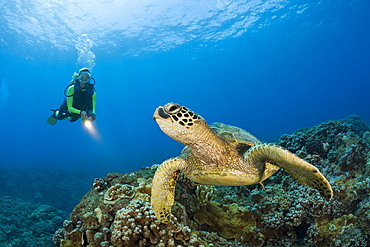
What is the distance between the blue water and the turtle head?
82.2 feet

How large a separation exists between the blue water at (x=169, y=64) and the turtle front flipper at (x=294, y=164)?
24251mm

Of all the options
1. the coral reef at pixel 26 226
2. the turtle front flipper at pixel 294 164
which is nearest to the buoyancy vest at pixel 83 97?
the coral reef at pixel 26 226

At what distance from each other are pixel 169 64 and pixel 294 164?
6277 cm

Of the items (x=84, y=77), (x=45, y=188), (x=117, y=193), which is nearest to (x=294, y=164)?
(x=117, y=193)

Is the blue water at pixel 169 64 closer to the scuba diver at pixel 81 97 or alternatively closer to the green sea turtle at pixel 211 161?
the scuba diver at pixel 81 97

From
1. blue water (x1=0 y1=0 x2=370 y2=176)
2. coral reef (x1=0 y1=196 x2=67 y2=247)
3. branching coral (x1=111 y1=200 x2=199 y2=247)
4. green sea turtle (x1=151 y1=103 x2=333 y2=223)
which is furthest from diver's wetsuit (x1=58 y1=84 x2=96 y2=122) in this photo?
blue water (x1=0 y1=0 x2=370 y2=176)

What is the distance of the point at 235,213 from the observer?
151 inches

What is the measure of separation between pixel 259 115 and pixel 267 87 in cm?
2450

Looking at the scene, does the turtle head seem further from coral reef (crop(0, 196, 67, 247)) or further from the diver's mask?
the diver's mask

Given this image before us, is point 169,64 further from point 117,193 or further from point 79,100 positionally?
point 117,193

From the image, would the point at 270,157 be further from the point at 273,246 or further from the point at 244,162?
the point at 273,246

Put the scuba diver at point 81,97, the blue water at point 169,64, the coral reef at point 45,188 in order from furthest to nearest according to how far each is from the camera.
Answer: the blue water at point 169,64 → the coral reef at point 45,188 → the scuba diver at point 81,97

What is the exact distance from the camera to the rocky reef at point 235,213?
2883 millimetres

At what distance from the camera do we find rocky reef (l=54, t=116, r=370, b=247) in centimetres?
288
